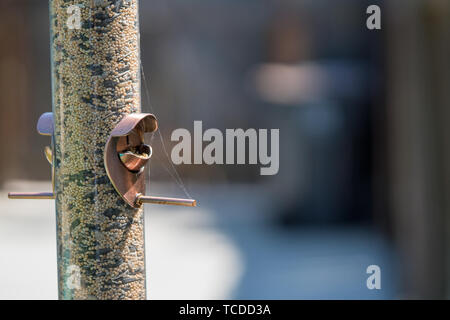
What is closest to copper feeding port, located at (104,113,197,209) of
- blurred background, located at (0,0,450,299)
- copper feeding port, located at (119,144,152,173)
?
copper feeding port, located at (119,144,152,173)

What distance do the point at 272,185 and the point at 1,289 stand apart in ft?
7.16

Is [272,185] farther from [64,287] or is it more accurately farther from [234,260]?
[64,287]

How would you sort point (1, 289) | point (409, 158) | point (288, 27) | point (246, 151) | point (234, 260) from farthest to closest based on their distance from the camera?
point (288, 27)
point (234, 260)
point (409, 158)
point (1, 289)
point (246, 151)

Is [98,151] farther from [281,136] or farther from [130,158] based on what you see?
[281,136]

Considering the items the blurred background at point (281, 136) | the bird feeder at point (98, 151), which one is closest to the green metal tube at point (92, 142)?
the bird feeder at point (98, 151)

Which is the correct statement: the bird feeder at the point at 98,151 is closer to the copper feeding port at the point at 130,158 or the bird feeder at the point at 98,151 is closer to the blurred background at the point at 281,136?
the copper feeding port at the point at 130,158

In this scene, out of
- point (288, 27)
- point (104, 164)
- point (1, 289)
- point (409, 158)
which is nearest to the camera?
point (104, 164)

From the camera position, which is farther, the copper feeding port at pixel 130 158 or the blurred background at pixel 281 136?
the blurred background at pixel 281 136

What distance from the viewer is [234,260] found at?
457 centimetres

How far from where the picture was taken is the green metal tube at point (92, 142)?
1.33 meters

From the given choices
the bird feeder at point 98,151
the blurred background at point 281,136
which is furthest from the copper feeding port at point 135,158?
the blurred background at point 281,136

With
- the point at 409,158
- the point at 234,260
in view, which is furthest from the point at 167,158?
the point at 409,158

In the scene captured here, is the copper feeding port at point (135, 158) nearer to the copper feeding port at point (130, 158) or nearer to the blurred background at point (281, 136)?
the copper feeding port at point (130, 158)

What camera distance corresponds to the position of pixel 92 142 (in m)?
1.33
